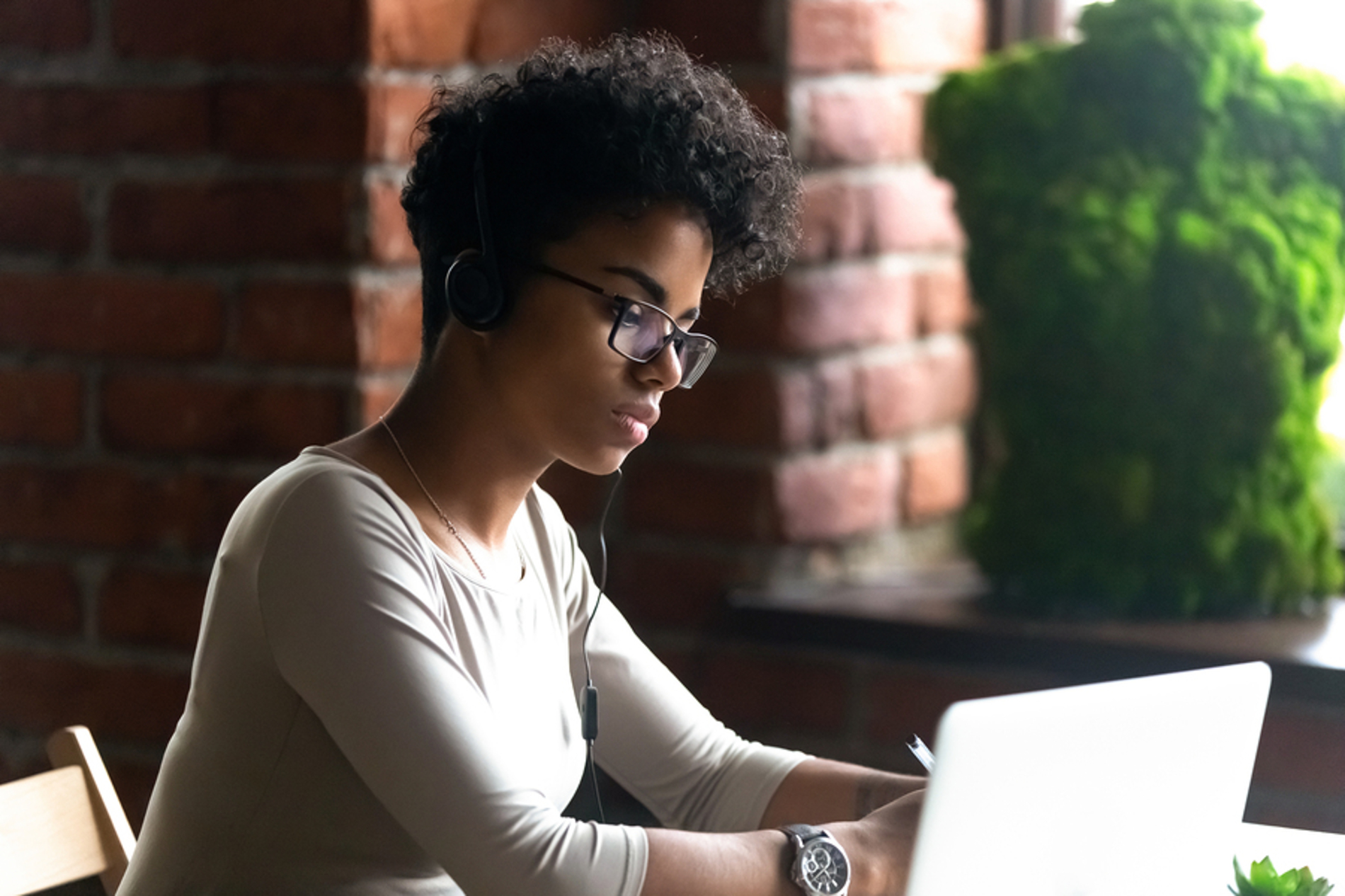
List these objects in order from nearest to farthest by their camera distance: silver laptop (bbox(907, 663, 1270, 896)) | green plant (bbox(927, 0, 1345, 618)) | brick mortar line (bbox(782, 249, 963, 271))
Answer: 1. silver laptop (bbox(907, 663, 1270, 896))
2. green plant (bbox(927, 0, 1345, 618))
3. brick mortar line (bbox(782, 249, 963, 271))

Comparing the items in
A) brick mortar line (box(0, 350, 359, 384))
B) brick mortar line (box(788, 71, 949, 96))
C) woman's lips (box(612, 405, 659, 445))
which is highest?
brick mortar line (box(788, 71, 949, 96))

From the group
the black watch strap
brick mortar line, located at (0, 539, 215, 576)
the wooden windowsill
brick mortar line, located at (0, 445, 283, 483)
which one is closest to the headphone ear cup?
the black watch strap

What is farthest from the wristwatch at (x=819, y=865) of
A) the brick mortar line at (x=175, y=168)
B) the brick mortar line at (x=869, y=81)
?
the brick mortar line at (x=869, y=81)

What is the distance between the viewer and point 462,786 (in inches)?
45.6

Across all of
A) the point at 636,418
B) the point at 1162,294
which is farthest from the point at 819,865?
the point at 1162,294

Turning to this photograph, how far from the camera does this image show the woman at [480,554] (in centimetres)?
118

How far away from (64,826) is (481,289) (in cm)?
59

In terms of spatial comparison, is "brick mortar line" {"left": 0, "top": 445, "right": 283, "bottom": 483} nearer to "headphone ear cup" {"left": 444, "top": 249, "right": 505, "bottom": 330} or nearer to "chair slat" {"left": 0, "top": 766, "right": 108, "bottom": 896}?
"chair slat" {"left": 0, "top": 766, "right": 108, "bottom": 896}

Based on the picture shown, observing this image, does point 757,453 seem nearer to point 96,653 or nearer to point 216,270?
point 216,270

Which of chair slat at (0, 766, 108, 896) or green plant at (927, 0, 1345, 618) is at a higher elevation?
green plant at (927, 0, 1345, 618)

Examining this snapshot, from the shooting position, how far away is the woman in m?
1.18

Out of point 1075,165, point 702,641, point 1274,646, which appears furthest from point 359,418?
point 1274,646

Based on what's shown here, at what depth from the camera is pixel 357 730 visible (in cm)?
117

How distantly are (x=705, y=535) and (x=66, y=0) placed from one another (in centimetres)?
90
